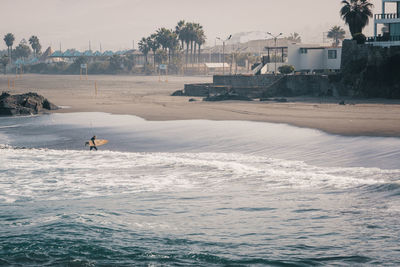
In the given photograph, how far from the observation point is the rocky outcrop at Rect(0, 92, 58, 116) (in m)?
A: 46.1

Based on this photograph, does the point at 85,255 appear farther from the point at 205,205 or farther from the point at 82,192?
the point at 82,192

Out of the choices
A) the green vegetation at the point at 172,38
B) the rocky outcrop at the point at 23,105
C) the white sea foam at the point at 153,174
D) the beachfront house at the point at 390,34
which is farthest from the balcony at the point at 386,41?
the green vegetation at the point at 172,38

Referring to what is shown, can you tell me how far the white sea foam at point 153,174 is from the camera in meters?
19.4

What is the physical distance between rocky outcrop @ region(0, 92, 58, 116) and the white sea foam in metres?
20.9

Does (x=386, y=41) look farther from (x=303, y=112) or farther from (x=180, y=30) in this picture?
(x=180, y=30)

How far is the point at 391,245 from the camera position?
13062 millimetres

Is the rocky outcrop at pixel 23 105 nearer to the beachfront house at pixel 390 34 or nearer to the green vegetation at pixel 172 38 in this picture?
the beachfront house at pixel 390 34

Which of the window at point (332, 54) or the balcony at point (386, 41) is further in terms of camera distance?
the window at point (332, 54)

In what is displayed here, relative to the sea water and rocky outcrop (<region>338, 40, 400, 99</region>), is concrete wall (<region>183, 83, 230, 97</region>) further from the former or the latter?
the sea water

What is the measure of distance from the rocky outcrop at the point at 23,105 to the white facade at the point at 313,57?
3941 centimetres

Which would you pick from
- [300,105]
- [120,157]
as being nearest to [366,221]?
[120,157]

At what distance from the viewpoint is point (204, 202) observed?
1744 centimetres

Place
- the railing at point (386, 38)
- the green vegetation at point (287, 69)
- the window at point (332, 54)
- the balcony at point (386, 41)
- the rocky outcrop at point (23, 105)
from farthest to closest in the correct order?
the window at point (332, 54) < the green vegetation at point (287, 69) < the railing at point (386, 38) < the balcony at point (386, 41) < the rocky outcrop at point (23, 105)

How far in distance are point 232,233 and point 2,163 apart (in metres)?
14.8
